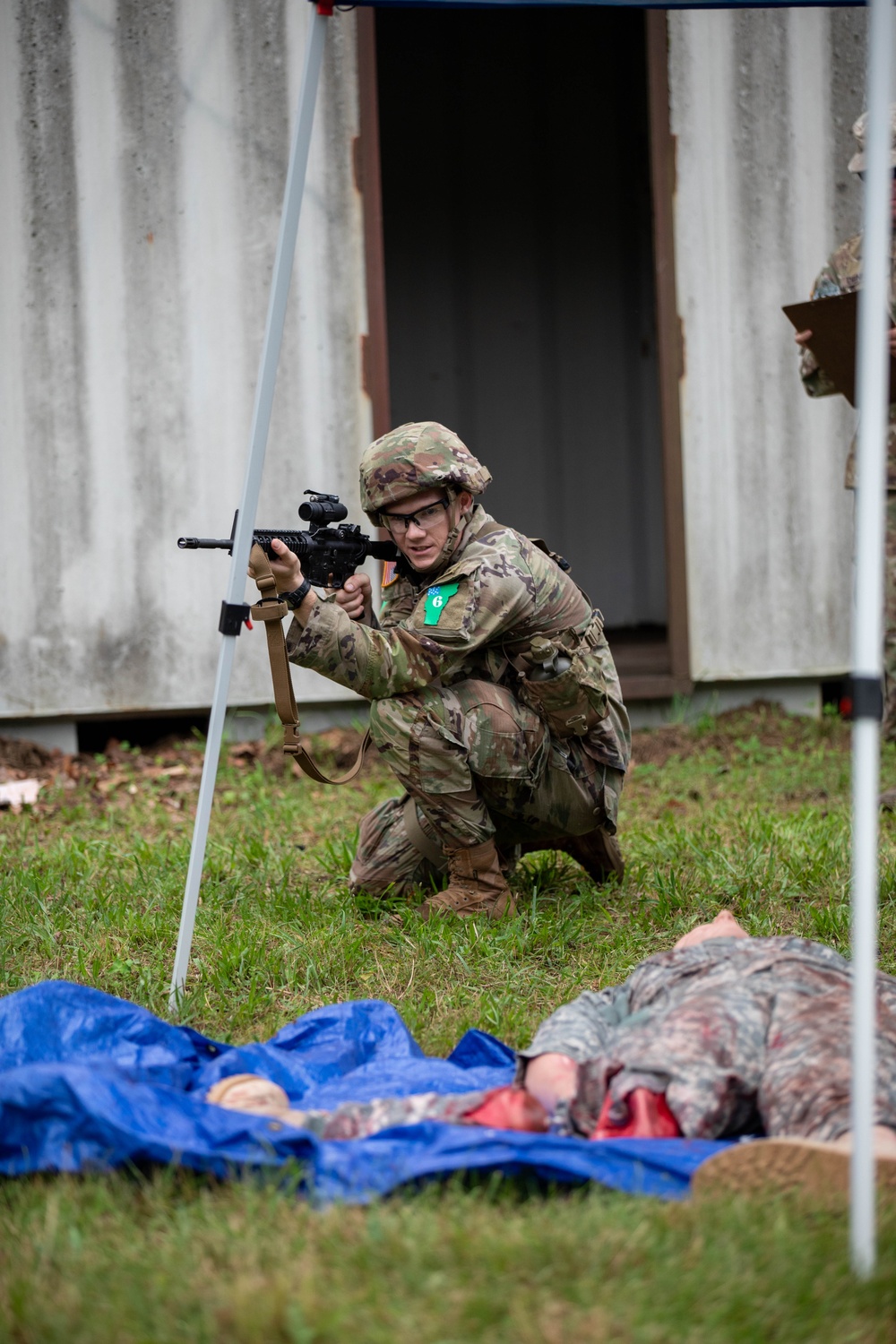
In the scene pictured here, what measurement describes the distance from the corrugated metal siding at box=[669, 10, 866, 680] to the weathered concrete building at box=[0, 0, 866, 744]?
0.01 m

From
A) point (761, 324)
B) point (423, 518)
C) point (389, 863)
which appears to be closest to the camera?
point (423, 518)

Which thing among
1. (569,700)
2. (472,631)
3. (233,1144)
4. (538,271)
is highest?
(538,271)

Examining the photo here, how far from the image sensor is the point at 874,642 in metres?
2.00

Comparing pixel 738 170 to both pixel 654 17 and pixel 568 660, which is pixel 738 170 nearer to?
pixel 654 17

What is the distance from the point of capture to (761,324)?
725 centimetres

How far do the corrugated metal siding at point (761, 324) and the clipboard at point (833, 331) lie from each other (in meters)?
2.24

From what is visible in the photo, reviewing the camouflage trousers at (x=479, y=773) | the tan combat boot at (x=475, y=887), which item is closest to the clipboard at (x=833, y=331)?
the camouflage trousers at (x=479, y=773)

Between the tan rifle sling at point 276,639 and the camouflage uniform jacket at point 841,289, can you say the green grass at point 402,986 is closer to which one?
the tan rifle sling at point 276,639

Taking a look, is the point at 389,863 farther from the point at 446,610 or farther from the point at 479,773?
the point at 446,610

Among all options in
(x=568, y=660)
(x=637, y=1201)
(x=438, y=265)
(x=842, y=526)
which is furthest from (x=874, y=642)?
(x=438, y=265)

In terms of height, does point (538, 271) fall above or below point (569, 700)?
above

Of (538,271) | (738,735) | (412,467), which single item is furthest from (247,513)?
(538,271)

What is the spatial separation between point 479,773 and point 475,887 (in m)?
0.36

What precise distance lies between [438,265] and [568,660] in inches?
255
